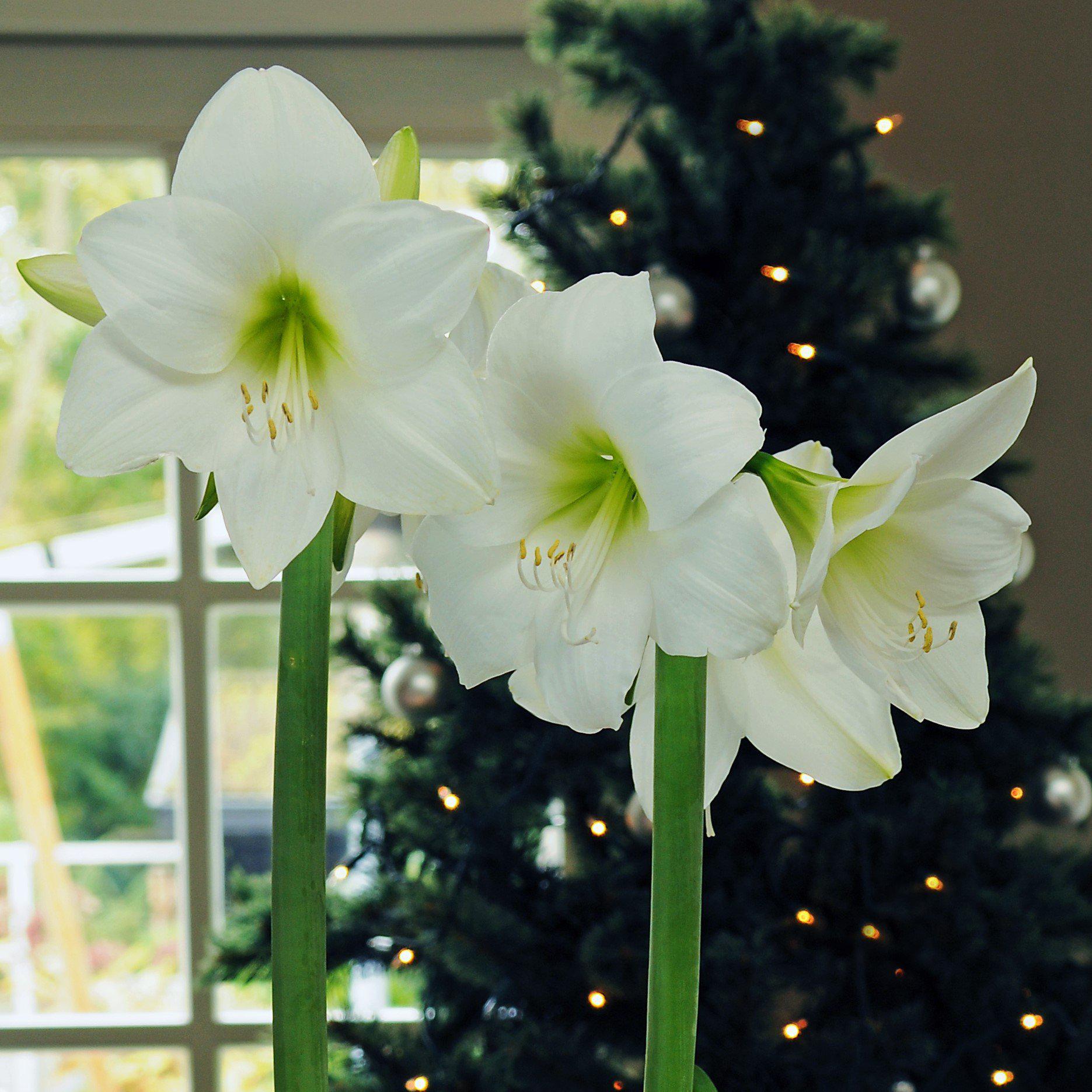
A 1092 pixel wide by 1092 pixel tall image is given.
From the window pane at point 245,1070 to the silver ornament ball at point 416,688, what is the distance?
750mm

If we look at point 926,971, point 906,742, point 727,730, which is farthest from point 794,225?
point 727,730

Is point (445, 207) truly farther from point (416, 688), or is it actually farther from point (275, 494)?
point (275, 494)

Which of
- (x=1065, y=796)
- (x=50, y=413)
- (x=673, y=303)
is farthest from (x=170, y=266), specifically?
(x=50, y=413)

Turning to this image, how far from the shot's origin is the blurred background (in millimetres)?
1438

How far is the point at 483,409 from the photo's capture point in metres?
0.24

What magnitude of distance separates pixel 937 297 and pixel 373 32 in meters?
0.83

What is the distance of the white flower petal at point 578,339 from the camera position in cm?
23

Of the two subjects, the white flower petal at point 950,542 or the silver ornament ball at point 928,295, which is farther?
the silver ornament ball at point 928,295

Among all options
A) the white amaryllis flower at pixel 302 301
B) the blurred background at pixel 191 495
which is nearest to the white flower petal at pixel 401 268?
the white amaryllis flower at pixel 302 301

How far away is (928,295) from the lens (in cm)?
105

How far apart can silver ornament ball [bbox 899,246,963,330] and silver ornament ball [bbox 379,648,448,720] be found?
576mm

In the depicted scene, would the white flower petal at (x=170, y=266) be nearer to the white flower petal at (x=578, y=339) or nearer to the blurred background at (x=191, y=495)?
the white flower petal at (x=578, y=339)

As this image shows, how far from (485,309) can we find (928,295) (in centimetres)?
87

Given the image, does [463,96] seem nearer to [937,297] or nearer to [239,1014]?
[937,297]
